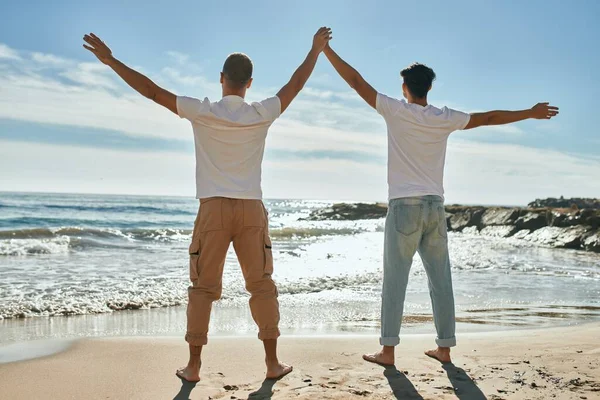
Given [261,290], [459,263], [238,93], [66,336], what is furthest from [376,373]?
[459,263]

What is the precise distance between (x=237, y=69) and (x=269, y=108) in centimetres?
32

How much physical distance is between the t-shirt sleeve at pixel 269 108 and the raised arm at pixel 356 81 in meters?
0.67

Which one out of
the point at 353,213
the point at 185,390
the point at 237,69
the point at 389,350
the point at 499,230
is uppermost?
the point at 237,69

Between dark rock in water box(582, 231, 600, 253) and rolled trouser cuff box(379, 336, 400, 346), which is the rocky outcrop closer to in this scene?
dark rock in water box(582, 231, 600, 253)

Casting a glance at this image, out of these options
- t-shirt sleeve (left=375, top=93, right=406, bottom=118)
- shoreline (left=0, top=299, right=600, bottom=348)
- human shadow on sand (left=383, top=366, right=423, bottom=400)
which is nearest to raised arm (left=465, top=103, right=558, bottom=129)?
t-shirt sleeve (left=375, top=93, right=406, bottom=118)

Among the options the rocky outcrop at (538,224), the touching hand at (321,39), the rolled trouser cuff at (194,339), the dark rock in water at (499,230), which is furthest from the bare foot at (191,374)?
the dark rock in water at (499,230)

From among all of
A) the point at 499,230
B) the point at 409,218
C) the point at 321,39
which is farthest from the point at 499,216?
the point at 321,39

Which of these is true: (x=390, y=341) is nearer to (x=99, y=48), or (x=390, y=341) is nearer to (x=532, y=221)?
(x=99, y=48)

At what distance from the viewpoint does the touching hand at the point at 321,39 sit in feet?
12.5

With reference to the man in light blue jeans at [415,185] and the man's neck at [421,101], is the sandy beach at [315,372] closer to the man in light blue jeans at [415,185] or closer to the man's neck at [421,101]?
the man in light blue jeans at [415,185]

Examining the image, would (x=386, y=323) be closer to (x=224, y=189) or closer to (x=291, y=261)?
(x=224, y=189)

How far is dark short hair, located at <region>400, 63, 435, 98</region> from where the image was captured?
388 cm

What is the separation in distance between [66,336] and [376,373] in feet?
9.79

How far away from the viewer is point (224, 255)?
135 inches
